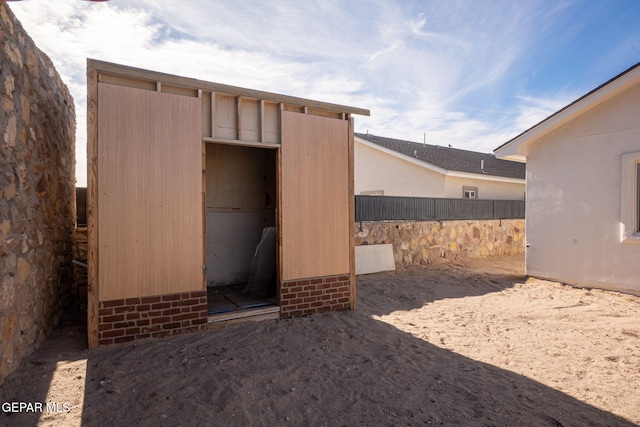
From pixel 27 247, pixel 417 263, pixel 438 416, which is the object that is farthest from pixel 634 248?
pixel 27 247

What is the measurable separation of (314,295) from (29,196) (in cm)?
352

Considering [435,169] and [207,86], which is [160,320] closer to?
[207,86]

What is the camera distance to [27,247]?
11.2 ft

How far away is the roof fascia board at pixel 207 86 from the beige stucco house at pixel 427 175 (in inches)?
340

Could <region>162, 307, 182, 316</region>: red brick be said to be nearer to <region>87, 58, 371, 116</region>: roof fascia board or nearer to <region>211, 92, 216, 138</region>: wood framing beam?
<region>211, 92, 216, 138</region>: wood framing beam

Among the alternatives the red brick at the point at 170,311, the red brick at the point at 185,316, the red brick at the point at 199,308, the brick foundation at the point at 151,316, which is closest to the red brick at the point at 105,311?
the brick foundation at the point at 151,316

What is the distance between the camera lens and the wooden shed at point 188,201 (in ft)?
12.5

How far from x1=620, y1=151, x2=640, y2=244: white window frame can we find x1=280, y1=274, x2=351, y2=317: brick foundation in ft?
17.7

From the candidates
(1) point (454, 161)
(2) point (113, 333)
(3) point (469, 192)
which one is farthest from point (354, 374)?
(1) point (454, 161)

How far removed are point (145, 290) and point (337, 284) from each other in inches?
103

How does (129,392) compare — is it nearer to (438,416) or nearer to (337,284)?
(438,416)

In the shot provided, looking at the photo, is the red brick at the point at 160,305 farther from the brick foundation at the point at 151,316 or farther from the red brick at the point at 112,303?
the red brick at the point at 112,303

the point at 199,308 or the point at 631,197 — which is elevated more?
the point at 631,197

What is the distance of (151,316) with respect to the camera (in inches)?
160
